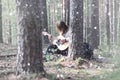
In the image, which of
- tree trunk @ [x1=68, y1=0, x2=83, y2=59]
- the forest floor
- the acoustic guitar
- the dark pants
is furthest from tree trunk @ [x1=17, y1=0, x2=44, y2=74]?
the acoustic guitar

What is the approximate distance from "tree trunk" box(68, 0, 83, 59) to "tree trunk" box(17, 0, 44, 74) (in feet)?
7.58

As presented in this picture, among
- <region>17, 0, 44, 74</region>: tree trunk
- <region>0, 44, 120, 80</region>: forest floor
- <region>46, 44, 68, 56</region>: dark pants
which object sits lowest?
<region>0, 44, 120, 80</region>: forest floor

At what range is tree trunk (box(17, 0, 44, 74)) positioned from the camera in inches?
271

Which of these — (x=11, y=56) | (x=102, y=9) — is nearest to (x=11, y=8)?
(x=102, y=9)

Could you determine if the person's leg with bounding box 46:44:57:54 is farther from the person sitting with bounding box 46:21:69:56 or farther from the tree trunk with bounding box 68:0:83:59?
the tree trunk with bounding box 68:0:83:59

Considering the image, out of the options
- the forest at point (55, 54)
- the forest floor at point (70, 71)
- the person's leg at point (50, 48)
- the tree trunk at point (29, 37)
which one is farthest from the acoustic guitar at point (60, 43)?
the tree trunk at point (29, 37)

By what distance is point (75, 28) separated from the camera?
30.2 feet

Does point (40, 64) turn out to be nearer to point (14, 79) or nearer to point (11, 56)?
point (14, 79)

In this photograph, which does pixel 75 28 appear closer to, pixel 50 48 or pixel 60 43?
pixel 60 43

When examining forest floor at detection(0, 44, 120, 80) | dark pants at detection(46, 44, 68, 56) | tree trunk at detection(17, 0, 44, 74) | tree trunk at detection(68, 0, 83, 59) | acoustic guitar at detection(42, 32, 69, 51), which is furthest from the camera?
acoustic guitar at detection(42, 32, 69, 51)

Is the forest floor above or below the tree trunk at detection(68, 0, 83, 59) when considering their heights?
below

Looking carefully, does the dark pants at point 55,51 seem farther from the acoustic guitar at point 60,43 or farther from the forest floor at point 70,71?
the forest floor at point 70,71

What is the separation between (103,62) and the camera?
9.85 metres

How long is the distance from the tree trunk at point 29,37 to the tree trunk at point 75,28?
2309 millimetres
